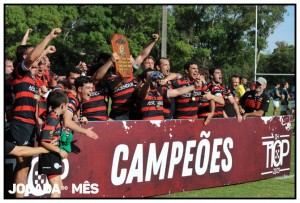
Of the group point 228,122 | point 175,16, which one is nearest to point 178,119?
point 228,122

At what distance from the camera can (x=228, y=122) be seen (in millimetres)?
11781

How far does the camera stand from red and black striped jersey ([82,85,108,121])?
33.0 ft

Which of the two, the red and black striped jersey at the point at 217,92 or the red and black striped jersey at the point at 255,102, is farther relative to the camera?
the red and black striped jersey at the point at 255,102

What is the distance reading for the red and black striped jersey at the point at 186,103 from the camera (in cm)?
1128

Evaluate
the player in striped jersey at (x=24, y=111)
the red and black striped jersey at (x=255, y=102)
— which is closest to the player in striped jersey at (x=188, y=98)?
the red and black striped jersey at (x=255, y=102)

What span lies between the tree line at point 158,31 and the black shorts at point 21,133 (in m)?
31.2

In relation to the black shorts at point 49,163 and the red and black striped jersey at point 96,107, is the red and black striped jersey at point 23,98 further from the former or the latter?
the red and black striped jersey at point 96,107

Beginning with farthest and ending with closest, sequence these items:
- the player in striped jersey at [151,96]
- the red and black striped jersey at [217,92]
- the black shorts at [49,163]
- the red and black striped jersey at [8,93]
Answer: the red and black striped jersey at [217,92] < the player in striped jersey at [151,96] < the red and black striped jersey at [8,93] < the black shorts at [49,163]

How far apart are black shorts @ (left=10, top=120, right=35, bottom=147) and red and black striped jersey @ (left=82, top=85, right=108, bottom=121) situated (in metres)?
1.57

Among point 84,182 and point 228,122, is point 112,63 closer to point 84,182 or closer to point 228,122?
point 84,182

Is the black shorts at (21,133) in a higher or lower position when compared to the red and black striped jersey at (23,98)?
lower

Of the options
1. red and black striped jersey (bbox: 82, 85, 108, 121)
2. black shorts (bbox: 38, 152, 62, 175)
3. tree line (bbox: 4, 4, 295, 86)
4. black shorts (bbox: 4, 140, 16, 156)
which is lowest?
black shorts (bbox: 38, 152, 62, 175)

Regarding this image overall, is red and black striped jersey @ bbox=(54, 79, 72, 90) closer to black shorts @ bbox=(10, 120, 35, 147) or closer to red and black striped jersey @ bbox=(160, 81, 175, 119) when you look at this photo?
black shorts @ bbox=(10, 120, 35, 147)

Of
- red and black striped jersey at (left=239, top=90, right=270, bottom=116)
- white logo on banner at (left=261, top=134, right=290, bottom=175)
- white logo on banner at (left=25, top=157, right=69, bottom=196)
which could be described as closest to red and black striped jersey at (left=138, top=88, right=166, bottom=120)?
white logo on banner at (left=25, top=157, right=69, bottom=196)
